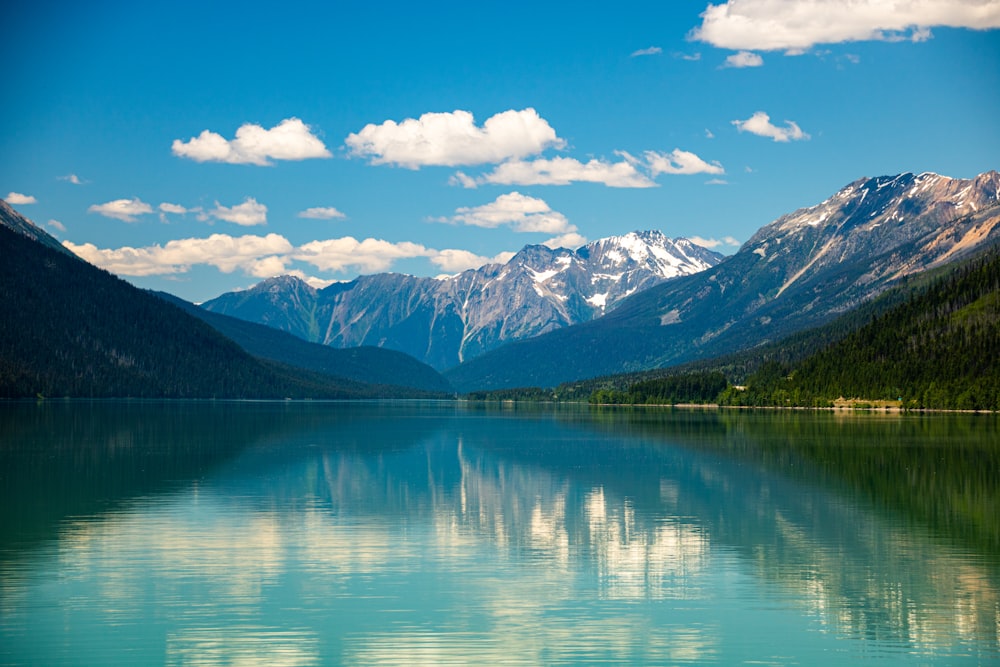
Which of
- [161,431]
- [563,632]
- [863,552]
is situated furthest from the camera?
[161,431]

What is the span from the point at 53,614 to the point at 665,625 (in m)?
22.6

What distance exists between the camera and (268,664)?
31938 mm

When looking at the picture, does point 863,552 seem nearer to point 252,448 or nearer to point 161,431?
point 252,448

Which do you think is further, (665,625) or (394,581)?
(394,581)

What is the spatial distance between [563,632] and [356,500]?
39153mm

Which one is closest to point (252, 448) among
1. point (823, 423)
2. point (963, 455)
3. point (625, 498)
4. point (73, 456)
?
point (73, 456)

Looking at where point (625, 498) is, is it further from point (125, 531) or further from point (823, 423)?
point (823, 423)

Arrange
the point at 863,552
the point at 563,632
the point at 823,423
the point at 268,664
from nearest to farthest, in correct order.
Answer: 1. the point at 268,664
2. the point at 563,632
3. the point at 863,552
4. the point at 823,423

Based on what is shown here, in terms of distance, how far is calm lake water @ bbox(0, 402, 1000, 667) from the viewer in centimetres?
3431

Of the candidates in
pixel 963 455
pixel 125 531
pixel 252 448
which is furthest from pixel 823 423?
pixel 125 531

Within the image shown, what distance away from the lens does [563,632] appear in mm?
35562

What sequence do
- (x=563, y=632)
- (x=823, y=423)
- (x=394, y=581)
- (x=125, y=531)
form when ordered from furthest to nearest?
(x=823, y=423) < (x=125, y=531) < (x=394, y=581) < (x=563, y=632)

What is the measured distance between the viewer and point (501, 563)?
4809 cm

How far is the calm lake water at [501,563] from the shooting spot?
113 ft
